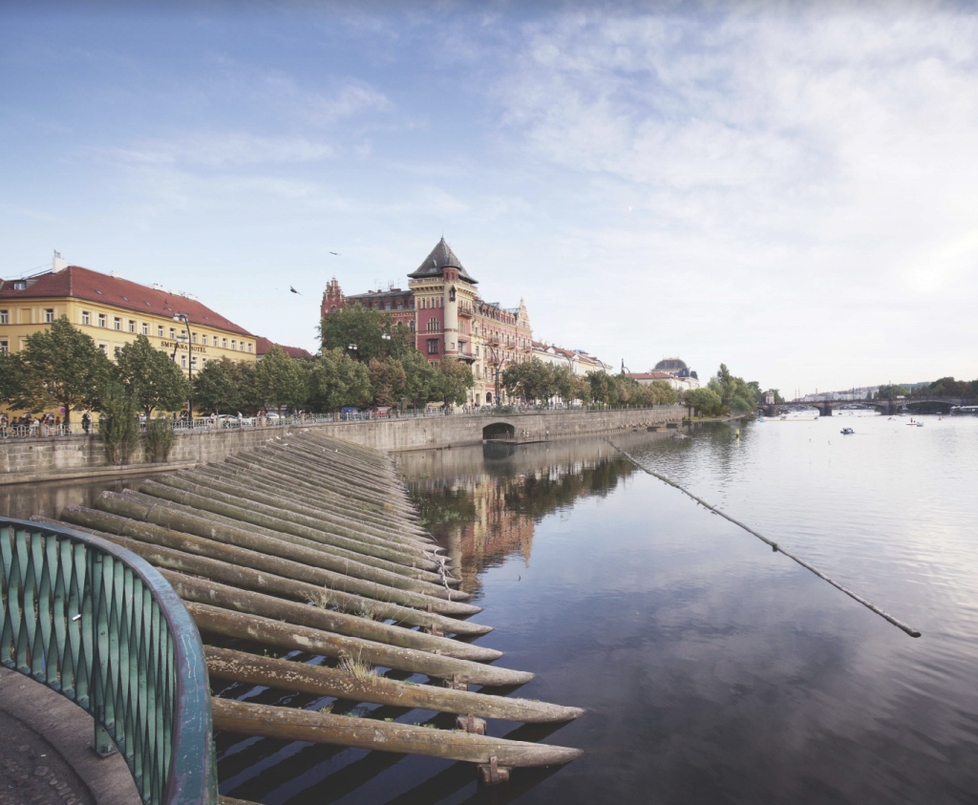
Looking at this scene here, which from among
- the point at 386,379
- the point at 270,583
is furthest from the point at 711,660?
the point at 386,379

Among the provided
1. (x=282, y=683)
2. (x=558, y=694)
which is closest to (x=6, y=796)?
(x=282, y=683)

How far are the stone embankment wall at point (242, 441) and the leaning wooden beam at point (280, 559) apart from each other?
20.9 metres

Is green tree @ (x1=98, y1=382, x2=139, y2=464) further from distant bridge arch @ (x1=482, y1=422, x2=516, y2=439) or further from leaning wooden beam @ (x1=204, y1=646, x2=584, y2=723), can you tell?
distant bridge arch @ (x1=482, y1=422, x2=516, y2=439)

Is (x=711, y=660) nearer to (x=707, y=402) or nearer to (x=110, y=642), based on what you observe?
(x=110, y=642)

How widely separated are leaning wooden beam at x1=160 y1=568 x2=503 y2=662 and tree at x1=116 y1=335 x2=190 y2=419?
46.9m

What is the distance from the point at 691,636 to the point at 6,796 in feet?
50.0

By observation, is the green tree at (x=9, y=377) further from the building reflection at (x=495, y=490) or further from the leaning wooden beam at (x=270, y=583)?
the leaning wooden beam at (x=270, y=583)

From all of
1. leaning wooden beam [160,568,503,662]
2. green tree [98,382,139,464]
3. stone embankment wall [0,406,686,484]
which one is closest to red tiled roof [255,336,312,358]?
stone embankment wall [0,406,686,484]

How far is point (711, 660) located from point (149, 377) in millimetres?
53019

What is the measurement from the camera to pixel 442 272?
105562 mm

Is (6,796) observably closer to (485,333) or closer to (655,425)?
(485,333)

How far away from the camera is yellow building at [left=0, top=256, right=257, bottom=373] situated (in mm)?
63125

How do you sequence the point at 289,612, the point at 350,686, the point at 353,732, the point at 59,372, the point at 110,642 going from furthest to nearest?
the point at 59,372 < the point at 289,612 < the point at 350,686 < the point at 353,732 < the point at 110,642

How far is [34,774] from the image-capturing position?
572 centimetres
